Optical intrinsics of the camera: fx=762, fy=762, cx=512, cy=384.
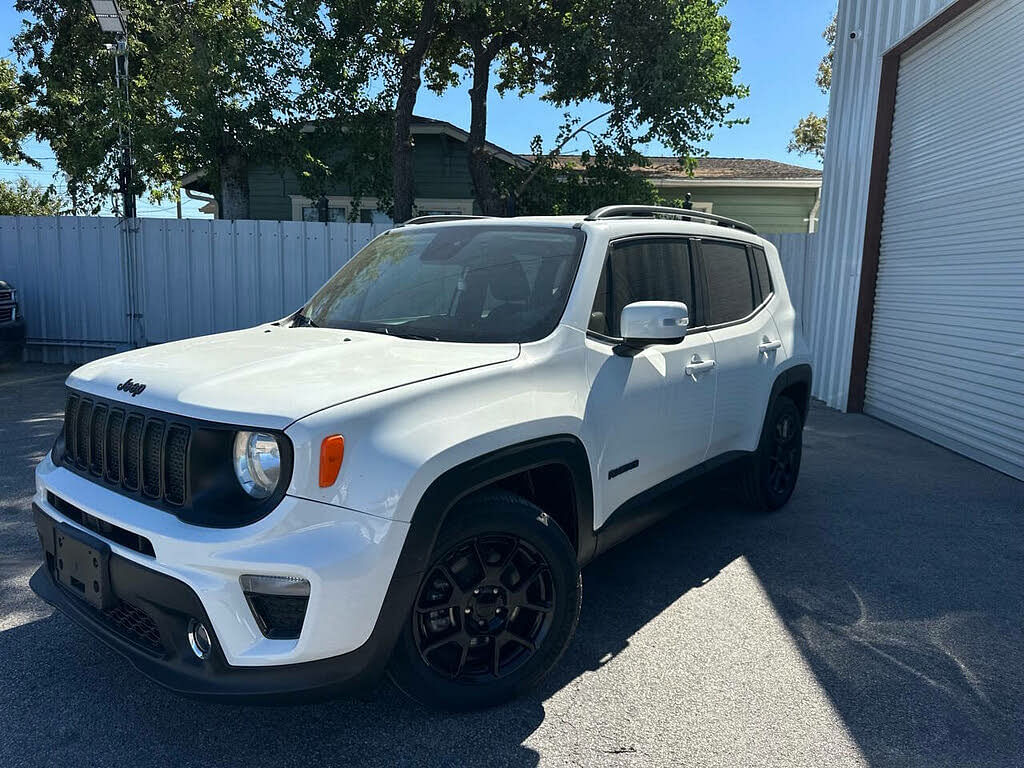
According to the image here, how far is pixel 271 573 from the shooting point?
2201 millimetres

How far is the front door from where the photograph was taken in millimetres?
3252

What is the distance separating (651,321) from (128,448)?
204 cm

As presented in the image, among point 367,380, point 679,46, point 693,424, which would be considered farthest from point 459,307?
point 679,46

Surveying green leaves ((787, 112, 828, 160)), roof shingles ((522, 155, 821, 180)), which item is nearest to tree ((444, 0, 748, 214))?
roof shingles ((522, 155, 821, 180))

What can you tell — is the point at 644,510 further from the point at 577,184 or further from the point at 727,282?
the point at 577,184

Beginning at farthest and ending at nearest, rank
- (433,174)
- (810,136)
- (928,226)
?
(810,136) → (433,174) → (928,226)

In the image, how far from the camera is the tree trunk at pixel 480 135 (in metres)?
13.5

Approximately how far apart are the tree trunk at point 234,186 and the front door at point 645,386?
12616mm

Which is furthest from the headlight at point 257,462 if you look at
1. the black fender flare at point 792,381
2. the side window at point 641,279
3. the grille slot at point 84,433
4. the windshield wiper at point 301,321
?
the black fender flare at point 792,381

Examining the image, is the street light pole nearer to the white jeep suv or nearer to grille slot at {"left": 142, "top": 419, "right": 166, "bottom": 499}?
the white jeep suv

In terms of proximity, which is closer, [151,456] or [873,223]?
[151,456]

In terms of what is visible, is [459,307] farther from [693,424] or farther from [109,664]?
[109,664]

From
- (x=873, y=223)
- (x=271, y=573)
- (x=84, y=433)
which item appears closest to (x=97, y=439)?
(x=84, y=433)

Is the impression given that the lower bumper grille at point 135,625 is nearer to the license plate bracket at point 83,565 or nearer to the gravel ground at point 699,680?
the license plate bracket at point 83,565
